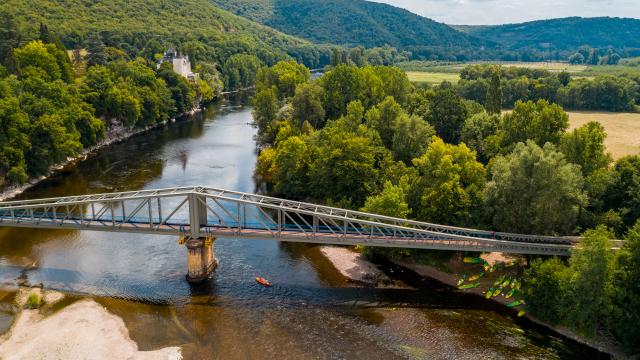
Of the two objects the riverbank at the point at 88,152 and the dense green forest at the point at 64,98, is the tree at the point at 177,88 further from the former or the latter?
the riverbank at the point at 88,152

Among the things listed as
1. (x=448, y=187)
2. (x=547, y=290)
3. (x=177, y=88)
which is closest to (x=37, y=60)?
(x=177, y=88)

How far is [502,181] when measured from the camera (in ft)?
152

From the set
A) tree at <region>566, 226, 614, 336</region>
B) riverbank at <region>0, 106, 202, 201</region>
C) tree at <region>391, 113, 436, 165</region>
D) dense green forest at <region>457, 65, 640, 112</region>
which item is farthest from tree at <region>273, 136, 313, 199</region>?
dense green forest at <region>457, 65, 640, 112</region>

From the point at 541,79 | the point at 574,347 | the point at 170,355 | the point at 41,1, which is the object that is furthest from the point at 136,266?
the point at 41,1

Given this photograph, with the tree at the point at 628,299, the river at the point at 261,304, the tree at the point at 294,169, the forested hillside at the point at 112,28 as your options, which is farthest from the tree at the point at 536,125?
the forested hillside at the point at 112,28

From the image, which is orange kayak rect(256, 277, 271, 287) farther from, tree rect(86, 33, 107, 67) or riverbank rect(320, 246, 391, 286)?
tree rect(86, 33, 107, 67)

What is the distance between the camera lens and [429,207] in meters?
50.2

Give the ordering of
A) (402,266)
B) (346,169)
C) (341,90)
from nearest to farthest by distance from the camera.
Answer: (402,266) < (346,169) < (341,90)

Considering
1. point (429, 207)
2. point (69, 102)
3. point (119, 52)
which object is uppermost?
point (119, 52)

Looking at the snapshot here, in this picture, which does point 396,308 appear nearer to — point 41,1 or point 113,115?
point 113,115

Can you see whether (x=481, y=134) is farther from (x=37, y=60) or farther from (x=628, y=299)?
(x=37, y=60)

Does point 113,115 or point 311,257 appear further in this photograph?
point 113,115

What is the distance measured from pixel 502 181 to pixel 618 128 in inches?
2418

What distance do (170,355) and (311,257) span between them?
1875cm
